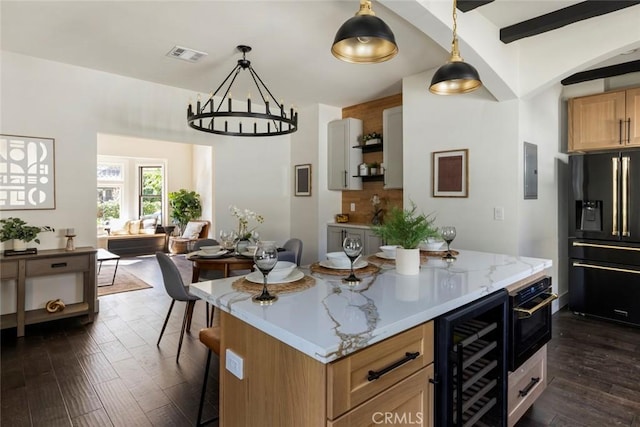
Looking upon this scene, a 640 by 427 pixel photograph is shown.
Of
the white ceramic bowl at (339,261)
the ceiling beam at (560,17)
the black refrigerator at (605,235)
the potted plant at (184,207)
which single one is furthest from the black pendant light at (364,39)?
the potted plant at (184,207)

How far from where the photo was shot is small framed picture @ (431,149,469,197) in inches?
148

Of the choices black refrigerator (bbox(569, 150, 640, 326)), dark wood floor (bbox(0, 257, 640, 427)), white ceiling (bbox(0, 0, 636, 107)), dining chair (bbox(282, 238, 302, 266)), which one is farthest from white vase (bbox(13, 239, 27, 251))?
black refrigerator (bbox(569, 150, 640, 326))

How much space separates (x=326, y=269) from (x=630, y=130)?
3.78m

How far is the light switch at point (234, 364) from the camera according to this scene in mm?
1347

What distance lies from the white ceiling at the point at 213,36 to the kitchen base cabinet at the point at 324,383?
244cm

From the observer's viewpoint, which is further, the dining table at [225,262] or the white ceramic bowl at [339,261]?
the dining table at [225,262]

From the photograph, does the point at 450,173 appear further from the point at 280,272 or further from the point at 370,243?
the point at 280,272

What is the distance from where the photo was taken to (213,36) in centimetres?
316

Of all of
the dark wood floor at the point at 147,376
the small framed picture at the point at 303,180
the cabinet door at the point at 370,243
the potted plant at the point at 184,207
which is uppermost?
the small framed picture at the point at 303,180

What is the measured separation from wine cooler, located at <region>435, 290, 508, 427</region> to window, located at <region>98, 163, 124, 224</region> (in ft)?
31.2

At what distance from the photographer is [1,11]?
2779 mm

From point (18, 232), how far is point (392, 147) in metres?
4.22

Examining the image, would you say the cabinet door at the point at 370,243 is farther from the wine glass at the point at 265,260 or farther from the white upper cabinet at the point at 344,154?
the wine glass at the point at 265,260

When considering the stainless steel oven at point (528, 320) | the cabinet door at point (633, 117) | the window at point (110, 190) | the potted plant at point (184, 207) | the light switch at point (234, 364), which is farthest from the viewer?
the window at point (110, 190)
